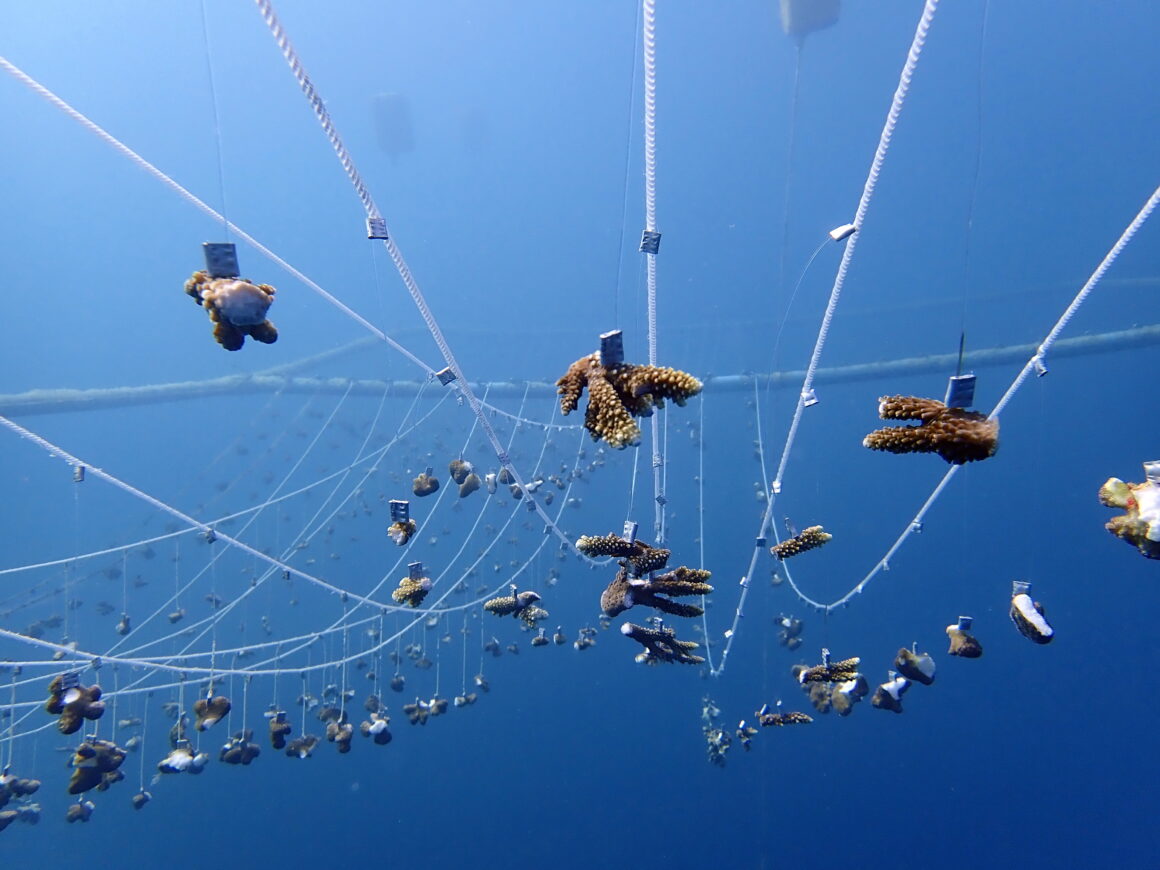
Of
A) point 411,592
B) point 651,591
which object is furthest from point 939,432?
point 411,592

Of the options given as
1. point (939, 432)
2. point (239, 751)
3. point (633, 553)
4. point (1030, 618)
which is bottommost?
point (239, 751)

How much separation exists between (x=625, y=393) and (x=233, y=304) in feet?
6.78

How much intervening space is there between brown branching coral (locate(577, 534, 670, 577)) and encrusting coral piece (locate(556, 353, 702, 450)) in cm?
144

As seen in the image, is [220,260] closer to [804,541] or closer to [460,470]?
[804,541]

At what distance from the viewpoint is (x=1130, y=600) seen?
40688mm

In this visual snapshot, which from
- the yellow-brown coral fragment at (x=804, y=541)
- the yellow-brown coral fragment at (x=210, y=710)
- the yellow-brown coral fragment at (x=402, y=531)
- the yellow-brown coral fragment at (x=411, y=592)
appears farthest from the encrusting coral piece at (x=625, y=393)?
the yellow-brown coral fragment at (x=210, y=710)

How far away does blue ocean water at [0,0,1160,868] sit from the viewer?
34.1 m

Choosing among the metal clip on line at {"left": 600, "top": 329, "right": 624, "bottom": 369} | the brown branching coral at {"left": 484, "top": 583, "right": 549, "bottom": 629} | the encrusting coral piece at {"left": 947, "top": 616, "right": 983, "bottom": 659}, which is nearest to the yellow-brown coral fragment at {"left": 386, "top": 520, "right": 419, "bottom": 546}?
the brown branching coral at {"left": 484, "top": 583, "right": 549, "bottom": 629}

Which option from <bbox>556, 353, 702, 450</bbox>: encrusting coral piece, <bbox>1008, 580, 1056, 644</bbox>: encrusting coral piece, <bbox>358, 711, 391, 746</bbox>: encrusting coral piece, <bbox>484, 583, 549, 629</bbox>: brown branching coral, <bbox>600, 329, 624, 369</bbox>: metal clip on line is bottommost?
<bbox>358, 711, 391, 746</bbox>: encrusting coral piece

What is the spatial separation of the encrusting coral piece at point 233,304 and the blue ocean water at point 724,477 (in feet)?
80.1

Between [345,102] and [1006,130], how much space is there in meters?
49.0

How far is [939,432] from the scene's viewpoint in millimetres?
3535

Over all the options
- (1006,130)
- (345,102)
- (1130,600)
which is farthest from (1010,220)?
(345,102)

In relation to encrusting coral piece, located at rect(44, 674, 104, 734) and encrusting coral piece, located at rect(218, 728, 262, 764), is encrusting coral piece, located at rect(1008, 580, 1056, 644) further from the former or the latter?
encrusting coral piece, located at rect(218, 728, 262, 764)
